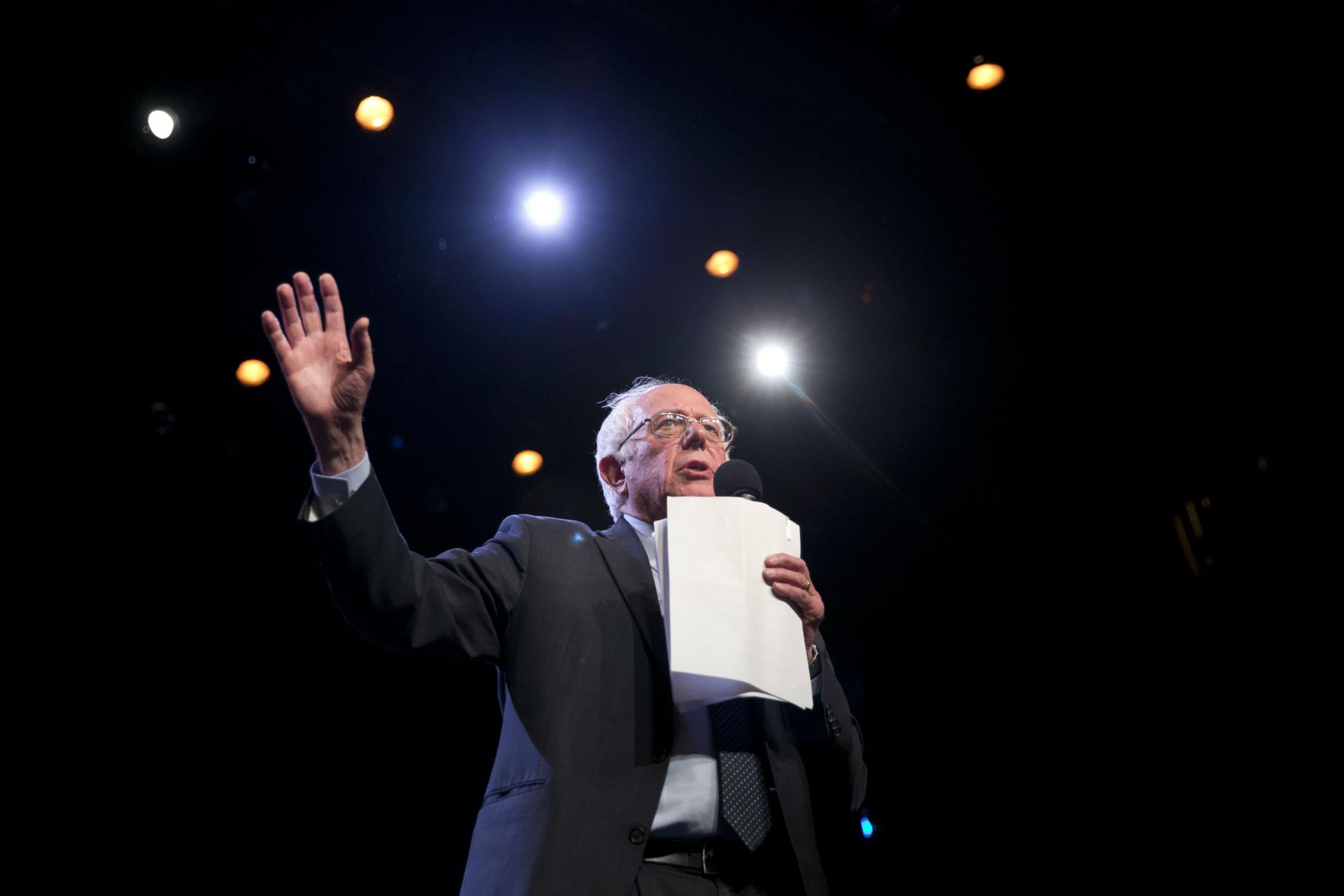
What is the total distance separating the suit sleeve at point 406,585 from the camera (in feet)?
4.64

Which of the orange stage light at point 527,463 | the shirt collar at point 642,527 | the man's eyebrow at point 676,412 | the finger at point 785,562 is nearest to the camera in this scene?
the finger at point 785,562

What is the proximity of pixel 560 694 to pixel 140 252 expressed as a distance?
9.34 feet

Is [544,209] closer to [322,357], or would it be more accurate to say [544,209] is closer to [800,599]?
[322,357]

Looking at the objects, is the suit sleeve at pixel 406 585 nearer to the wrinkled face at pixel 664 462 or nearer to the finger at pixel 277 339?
the finger at pixel 277 339

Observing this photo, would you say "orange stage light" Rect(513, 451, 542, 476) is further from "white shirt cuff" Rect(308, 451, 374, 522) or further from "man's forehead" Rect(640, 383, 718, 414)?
"white shirt cuff" Rect(308, 451, 374, 522)

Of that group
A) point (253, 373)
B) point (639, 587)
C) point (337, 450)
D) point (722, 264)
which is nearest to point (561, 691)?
point (639, 587)

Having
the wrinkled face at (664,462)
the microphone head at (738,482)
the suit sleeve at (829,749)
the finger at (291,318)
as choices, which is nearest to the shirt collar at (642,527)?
the wrinkled face at (664,462)

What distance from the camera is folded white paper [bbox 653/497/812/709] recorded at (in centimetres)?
146

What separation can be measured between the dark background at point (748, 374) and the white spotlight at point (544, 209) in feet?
0.23

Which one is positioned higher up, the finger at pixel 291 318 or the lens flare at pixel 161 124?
the lens flare at pixel 161 124

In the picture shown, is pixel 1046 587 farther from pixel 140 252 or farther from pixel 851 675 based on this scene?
pixel 140 252

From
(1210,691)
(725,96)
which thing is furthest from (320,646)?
(1210,691)

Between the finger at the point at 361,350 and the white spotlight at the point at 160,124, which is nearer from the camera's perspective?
the finger at the point at 361,350

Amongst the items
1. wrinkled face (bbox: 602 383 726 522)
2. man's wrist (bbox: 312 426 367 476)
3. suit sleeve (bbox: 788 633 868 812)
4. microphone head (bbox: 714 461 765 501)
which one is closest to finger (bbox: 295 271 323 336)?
man's wrist (bbox: 312 426 367 476)
